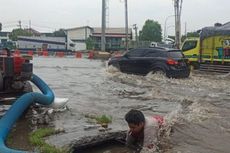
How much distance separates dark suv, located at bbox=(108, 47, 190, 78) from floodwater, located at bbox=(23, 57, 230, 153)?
0.44 meters

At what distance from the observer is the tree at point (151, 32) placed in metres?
103

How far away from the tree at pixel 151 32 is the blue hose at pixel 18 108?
304ft

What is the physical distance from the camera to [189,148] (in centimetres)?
806

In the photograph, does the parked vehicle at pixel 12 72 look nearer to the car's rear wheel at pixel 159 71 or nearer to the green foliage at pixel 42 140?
the green foliage at pixel 42 140

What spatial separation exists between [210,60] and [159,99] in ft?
46.5

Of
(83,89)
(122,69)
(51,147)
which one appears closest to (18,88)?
(51,147)

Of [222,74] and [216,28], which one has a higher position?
[216,28]

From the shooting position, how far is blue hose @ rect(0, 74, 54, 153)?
289 inches

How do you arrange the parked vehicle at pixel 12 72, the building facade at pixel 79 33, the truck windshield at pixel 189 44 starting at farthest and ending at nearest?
the building facade at pixel 79 33 < the truck windshield at pixel 189 44 < the parked vehicle at pixel 12 72

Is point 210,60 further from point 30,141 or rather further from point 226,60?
point 30,141

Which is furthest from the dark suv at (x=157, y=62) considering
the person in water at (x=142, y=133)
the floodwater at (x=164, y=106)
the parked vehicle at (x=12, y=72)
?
the person in water at (x=142, y=133)

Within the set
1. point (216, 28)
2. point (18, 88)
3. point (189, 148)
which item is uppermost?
point (216, 28)

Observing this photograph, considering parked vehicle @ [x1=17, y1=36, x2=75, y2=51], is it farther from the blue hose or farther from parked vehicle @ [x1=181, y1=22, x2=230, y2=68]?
the blue hose

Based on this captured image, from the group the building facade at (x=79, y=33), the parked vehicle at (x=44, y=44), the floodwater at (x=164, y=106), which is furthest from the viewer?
the building facade at (x=79, y=33)
